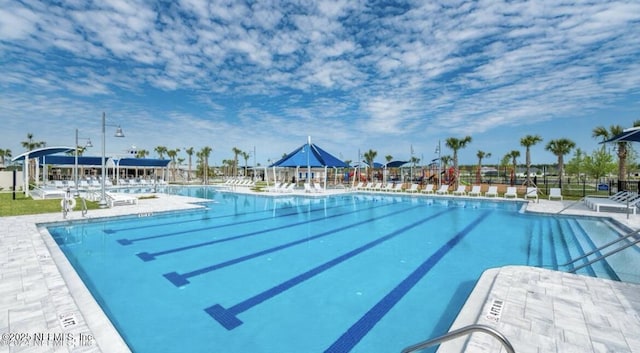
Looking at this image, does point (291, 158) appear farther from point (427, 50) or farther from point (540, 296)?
point (540, 296)

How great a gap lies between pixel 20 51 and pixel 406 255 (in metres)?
18.0

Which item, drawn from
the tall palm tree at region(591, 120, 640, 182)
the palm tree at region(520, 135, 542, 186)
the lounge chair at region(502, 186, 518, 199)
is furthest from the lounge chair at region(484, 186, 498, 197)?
the palm tree at region(520, 135, 542, 186)

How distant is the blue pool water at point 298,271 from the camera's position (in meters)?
3.00

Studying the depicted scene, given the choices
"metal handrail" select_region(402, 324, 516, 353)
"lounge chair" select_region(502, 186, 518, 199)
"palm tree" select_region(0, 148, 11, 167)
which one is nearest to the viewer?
"metal handrail" select_region(402, 324, 516, 353)

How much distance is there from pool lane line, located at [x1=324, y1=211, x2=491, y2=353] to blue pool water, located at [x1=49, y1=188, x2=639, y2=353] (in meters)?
0.02

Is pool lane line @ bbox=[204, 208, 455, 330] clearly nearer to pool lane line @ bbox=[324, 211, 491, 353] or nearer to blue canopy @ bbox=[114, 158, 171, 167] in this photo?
pool lane line @ bbox=[324, 211, 491, 353]

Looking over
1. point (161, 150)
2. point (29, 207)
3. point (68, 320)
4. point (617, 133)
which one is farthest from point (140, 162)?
point (617, 133)

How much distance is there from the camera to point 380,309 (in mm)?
3535

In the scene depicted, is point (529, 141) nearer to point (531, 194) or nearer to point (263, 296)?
point (531, 194)

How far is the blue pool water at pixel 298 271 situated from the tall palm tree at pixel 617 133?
32.3 feet

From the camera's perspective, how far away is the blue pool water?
9.84 feet

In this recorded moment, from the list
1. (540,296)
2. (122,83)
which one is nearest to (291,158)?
(122,83)

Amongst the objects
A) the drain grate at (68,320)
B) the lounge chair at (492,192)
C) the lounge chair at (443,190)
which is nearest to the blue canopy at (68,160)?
the drain grate at (68,320)

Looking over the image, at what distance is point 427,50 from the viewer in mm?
13875
